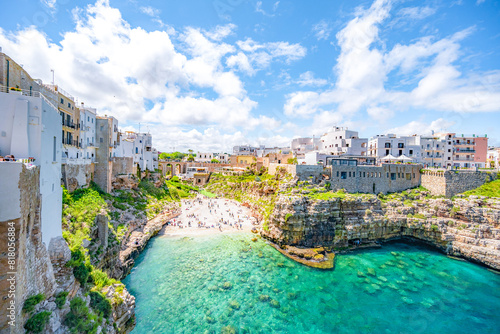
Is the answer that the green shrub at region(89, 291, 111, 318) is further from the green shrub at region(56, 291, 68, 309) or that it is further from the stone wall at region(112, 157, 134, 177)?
the stone wall at region(112, 157, 134, 177)

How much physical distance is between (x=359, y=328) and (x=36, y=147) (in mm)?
23344

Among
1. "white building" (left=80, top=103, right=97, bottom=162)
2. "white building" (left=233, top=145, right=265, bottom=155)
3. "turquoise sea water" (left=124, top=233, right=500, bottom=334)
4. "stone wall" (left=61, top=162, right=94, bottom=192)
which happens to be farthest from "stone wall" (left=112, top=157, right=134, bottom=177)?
"white building" (left=233, top=145, right=265, bottom=155)

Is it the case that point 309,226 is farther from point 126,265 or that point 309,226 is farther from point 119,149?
point 119,149

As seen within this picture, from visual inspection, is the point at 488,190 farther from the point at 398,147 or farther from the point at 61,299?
the point at 61,299

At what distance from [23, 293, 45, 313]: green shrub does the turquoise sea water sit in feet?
29.9

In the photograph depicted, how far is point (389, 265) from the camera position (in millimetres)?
23891

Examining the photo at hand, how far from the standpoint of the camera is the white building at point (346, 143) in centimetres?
4397

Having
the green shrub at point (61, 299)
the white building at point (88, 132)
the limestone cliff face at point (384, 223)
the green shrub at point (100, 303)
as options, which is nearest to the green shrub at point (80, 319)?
the green shrub at point (61, 299)

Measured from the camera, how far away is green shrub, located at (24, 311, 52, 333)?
291 inches

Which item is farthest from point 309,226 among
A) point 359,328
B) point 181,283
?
point 181,283

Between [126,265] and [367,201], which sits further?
[367,201]

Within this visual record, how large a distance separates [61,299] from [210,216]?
29.0 m

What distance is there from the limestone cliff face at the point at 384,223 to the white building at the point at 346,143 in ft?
53.4

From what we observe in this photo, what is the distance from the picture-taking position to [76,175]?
23.2 meters
